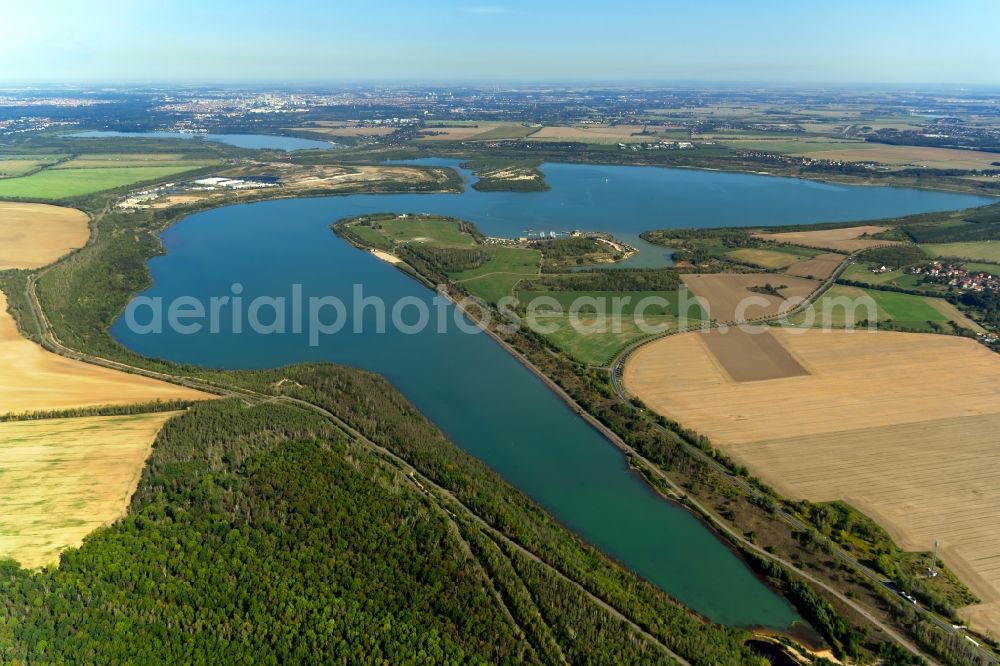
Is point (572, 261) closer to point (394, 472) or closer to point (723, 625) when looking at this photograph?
point (394, 472)

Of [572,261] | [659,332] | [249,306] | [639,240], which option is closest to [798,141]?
[639,240]

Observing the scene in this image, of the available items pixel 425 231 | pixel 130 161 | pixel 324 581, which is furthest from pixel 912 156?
pixel 130 161

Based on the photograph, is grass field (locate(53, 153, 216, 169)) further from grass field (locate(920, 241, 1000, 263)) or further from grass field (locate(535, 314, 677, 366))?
grass field (locate(920, 241, 1000, 263))

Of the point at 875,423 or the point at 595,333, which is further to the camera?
the point at 595,333

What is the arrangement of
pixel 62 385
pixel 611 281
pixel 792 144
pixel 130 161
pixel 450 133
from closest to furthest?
1. pixel 62 385
2. pixel 611 281
3. pixel 130 161
4. pixel 792 144
5. pixel 450 133

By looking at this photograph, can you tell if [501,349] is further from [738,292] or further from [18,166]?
[18,166]

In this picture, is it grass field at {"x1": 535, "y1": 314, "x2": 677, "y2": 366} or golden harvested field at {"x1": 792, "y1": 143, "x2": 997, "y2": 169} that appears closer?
grass field at {"x1": 535, "y1": 314, "x2": 677, "y2": 366}

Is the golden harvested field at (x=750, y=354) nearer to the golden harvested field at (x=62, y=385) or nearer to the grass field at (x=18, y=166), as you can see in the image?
the golden harvested field at (x=62, y=385)

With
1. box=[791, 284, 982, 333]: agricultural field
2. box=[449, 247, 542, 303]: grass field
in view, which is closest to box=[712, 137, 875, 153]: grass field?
box=[791, 284, 982, 333]: agricultural field
